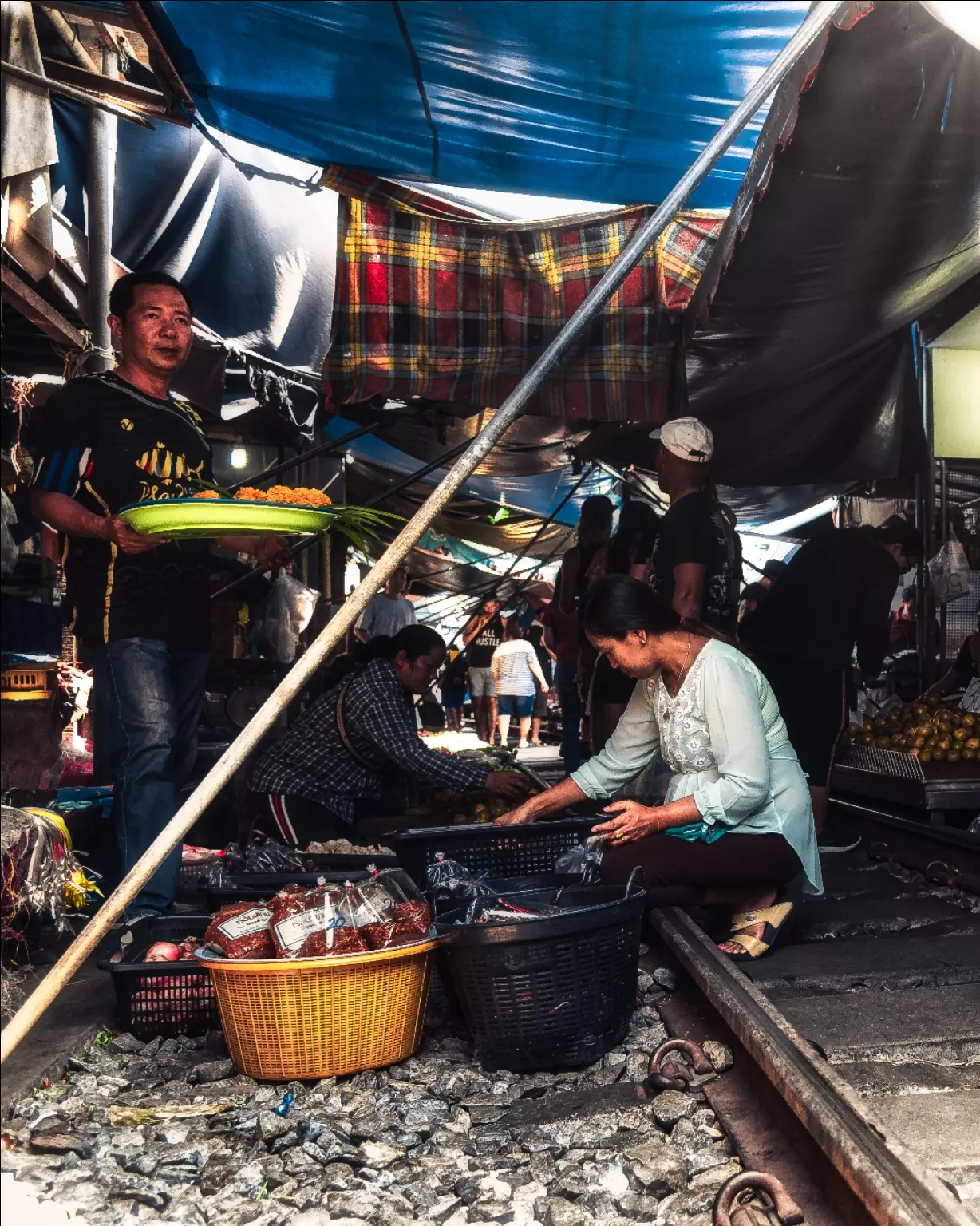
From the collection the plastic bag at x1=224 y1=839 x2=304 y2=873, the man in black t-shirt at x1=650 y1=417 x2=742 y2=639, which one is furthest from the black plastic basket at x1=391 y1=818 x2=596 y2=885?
the man in black t-shirt at x1=650 y1=417 x2=742 y2=639

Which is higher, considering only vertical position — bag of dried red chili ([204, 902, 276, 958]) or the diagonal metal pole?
the diagonal metal pole

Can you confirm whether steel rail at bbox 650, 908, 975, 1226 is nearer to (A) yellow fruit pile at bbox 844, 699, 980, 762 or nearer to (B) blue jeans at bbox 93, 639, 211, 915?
(B) blue jeans at bbox 93, 639, 211, 915

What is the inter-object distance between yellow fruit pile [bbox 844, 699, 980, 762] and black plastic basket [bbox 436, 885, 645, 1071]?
149 inches

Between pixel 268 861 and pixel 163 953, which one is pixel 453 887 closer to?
pixel 163 953

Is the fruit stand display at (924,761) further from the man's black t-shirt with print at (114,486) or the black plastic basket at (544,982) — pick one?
the man's black t-shirt with print at (114,486)

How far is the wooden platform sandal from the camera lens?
162 inches

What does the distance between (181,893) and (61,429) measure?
8.93 feet

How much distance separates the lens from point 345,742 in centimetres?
580

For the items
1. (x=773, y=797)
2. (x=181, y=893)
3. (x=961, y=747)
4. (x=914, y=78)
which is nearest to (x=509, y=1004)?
(x=773, y=797)

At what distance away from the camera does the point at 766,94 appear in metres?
2.83

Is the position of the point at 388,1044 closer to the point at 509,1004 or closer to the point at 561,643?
the point at 509,1004

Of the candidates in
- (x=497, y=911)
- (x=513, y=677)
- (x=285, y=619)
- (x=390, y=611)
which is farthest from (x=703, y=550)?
(x=513, y=677)

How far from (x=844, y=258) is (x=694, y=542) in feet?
4.98

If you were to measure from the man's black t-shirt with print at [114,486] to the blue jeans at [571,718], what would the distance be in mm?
5547
